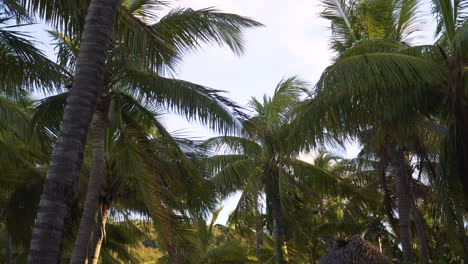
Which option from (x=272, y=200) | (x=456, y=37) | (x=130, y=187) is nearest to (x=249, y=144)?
(x=272, y=200)

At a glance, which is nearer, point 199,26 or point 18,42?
point 18,42

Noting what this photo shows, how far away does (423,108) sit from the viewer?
11.3m

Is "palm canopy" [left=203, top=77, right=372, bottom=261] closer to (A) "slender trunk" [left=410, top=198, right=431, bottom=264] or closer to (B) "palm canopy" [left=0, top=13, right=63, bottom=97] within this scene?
(A) "slender trunk" [left=410, top=198, right=431, bottom=264]

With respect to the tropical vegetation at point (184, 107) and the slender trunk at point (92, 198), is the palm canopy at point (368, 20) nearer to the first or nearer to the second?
the tropical vegetation at point (184, 107)

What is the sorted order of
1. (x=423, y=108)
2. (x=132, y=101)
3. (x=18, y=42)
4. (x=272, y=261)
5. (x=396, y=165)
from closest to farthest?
(x=18, y=42), (x=423, y=108), (x=132, y=101), (x=396, y=165), (x=272, y=261)

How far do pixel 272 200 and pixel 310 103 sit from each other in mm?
6739

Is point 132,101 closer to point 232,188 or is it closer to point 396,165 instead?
point 232,188

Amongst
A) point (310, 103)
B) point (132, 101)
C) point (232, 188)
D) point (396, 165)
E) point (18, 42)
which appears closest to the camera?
point (18, 42)

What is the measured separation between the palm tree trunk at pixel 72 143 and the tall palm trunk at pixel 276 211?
11019 mm

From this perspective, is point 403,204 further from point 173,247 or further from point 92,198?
point 92,198

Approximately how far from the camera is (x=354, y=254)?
12.0 metres

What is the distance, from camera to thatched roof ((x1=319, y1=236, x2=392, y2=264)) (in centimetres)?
1193

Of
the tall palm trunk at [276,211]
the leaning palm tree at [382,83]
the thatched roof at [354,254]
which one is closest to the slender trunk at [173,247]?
the leaning palm tree at [382,83]

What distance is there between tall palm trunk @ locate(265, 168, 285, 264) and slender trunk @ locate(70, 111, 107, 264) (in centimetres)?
634
